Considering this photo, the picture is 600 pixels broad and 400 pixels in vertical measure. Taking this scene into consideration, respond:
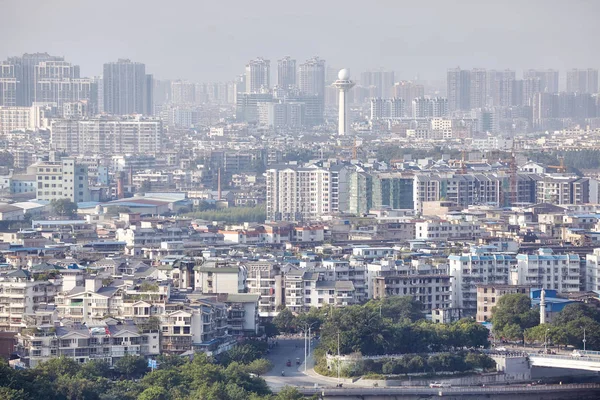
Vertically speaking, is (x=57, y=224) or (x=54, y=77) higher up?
(x=54, y=77)

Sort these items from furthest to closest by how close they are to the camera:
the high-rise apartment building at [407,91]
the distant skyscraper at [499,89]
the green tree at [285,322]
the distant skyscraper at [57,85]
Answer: the high-rise apartment building at [407,91], the distant skyscraper at [499,89], the distant skyscraper at [57,85], the green tree at [285,322]

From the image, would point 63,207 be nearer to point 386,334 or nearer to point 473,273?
point 473,273

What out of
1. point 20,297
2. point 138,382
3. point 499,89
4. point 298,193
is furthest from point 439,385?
point 499,89

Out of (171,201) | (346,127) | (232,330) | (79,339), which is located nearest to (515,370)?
(232,330)

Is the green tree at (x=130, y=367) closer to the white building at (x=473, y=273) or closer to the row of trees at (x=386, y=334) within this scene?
the row of trees at (x=386, y=334)

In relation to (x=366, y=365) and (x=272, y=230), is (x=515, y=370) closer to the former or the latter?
(x=366, y=365)

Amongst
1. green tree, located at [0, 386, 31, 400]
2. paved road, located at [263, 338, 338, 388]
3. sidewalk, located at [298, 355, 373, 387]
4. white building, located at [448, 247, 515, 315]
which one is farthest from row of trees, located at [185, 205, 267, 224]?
green tree, located at [0, 386, 31, 400]

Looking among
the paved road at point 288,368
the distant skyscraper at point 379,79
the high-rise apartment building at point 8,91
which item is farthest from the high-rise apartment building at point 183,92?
the paved road at point 288,368
